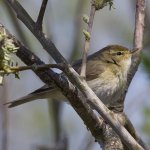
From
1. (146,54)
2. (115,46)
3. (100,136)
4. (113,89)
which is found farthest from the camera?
(115,46)

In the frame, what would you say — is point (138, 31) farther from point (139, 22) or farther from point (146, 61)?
point (146, 61)

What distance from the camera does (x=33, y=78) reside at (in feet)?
22.1

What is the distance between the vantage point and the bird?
5355mm

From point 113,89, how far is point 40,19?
3.64 m

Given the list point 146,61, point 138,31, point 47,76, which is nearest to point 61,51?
point 138,31

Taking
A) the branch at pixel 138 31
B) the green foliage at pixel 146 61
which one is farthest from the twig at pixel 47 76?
the branch at pixel 138 31

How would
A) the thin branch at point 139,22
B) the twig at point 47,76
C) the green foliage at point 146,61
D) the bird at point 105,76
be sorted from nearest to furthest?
the twig at point 47,76 < the green foliage at point 146,61 < the thin branch at point 139,22 < the bird at point 105,76

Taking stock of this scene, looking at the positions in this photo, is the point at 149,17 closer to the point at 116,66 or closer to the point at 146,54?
the point at 146,54

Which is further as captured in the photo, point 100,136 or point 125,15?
point 125,15

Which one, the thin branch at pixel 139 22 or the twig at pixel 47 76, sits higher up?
the twig at pixel 47 76

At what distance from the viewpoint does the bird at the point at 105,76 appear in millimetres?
5355

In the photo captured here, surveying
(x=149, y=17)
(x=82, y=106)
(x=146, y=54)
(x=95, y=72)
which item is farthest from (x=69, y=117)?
(x=82, y=106)

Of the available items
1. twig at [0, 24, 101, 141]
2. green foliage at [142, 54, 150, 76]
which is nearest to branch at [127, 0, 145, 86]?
green foliage at [142, 54, 150, 76]

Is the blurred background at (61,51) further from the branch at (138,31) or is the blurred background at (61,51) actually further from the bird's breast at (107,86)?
the branch at (138,31)
